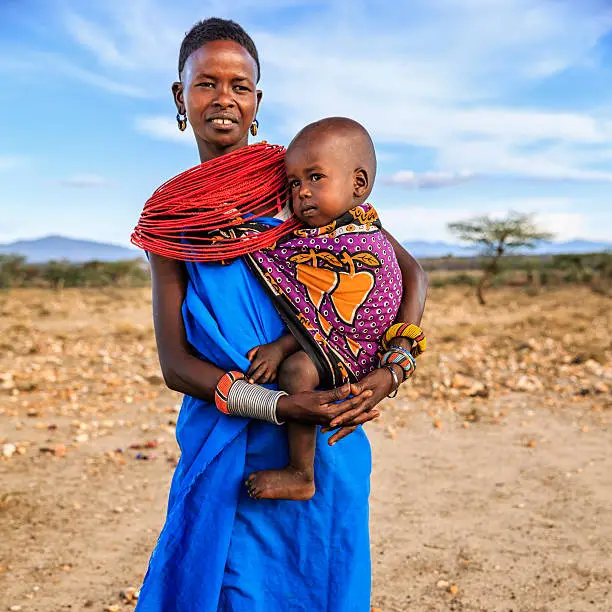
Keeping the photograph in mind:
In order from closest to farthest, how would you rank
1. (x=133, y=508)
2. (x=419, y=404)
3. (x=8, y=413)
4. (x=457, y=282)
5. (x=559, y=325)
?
(x=133, y=508) → (x=8, y=413) → (x=419, y=404) → (x=559, y=325) → (x=457, y=282)

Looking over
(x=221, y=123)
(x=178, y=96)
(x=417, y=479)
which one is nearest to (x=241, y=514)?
(x=221, y=123)

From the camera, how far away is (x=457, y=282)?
33.3 m

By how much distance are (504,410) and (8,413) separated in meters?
5.04

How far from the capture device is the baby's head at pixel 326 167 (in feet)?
6.16

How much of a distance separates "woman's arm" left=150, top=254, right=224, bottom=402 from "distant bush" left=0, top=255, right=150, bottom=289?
25.5 m

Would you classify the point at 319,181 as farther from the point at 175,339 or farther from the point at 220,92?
the point at 175,339

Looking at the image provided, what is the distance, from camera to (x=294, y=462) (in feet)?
6.12

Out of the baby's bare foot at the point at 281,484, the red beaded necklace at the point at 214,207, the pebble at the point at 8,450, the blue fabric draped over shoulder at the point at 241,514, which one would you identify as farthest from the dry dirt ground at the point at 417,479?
the red beaded necklace at the point at 214,207

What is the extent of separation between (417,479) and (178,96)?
13.8 feet

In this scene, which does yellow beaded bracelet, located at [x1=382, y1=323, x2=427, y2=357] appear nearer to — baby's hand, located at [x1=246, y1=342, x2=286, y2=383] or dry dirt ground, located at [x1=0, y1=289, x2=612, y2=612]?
baby's hand, located at [x1=246, y1=342, x2=286, y2=383]

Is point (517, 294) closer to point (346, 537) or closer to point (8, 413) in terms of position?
point (8, 413)

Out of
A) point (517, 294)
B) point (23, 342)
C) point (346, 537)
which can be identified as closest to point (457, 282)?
point (517, 294)

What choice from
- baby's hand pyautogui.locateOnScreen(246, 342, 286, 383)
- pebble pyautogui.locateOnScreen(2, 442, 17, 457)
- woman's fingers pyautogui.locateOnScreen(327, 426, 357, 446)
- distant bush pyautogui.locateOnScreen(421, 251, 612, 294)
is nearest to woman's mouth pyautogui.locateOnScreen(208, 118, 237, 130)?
baby's hand pyautogui.locateOnScreen(246, 342, 286, 383)

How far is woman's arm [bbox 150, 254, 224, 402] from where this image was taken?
1.86 m
